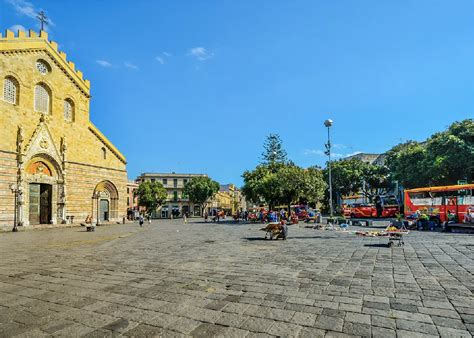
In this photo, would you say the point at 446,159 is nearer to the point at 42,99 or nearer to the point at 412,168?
the point at 412,168

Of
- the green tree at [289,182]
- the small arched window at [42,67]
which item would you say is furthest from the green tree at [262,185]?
the small arched window at [42,67]

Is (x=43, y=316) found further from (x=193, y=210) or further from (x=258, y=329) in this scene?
(x=193, y=210)

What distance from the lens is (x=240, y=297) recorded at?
5512mm

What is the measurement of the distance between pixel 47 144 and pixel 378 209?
38.3 m

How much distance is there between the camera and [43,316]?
184 inches

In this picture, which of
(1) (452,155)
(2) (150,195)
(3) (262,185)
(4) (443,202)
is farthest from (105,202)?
(1) (452,155)

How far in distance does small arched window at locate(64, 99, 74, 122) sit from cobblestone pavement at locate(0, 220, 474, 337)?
26240 mm

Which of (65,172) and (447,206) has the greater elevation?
(65,172)

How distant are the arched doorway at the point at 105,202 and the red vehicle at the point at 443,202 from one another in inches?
1232

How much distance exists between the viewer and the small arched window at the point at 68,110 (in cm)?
3194

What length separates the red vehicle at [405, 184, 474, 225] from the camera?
22609 mm

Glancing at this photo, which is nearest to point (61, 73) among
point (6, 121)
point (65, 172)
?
point (6, 121)

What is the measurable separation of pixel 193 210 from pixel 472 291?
84.0 metres

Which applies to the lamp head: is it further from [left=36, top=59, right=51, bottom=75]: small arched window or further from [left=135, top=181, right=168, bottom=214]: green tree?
[left=135, top=181, right=168, bottom=214]: green tree
